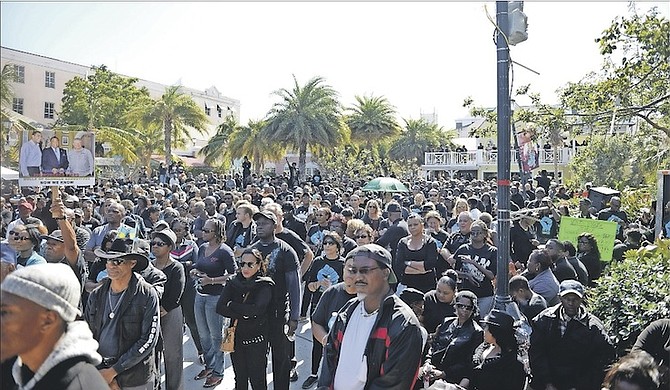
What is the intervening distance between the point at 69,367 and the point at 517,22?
3.79 m

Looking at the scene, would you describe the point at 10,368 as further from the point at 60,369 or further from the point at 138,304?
the point at 138,304

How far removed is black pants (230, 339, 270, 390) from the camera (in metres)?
5.10

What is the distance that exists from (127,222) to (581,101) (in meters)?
8.27

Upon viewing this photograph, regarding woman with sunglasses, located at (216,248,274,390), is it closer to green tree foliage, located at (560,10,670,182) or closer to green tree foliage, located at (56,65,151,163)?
green tree foliage, located at (560,10,670,182)

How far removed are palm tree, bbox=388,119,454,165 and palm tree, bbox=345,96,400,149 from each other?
10.8 m

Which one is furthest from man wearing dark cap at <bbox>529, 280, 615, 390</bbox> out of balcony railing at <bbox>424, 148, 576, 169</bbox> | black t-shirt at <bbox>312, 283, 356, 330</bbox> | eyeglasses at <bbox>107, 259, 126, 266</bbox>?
balcony railing at <bbox>424, 148, 576, 169</bbox>

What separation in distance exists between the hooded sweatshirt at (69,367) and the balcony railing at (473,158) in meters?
35.8

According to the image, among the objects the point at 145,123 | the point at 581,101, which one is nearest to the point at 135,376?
the point at 581,101

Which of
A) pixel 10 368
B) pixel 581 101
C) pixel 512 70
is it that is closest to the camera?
pixel 10 368

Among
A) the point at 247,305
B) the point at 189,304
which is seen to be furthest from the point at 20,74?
the point at 189,304

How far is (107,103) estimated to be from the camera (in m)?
40.9

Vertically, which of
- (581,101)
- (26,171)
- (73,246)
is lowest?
(73,246)

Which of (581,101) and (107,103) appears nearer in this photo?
(581,101)

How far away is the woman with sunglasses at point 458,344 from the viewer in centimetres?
460
